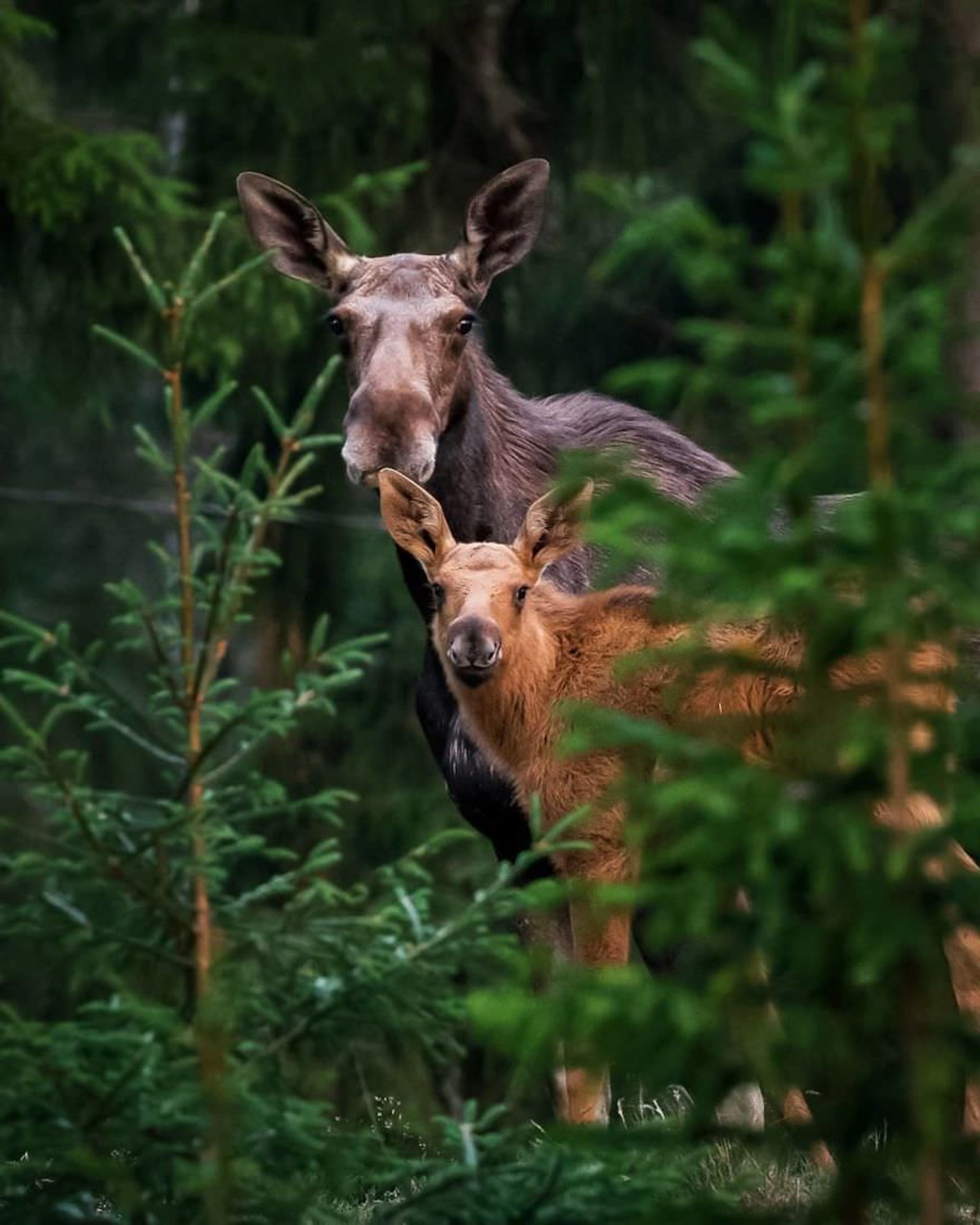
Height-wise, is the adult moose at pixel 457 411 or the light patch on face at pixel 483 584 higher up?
the adult moose at pixel 457 411

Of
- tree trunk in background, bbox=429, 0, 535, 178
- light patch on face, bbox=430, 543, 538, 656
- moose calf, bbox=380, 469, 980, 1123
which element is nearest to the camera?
moose calf, bbox=380, 469, 980, 1123

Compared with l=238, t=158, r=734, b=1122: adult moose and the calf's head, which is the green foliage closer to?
the calf's head

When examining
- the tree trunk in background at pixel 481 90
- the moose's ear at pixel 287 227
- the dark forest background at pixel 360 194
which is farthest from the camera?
the tree trunk in background at pixel 481 90

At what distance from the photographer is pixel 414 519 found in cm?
805

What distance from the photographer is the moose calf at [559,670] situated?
301 inches

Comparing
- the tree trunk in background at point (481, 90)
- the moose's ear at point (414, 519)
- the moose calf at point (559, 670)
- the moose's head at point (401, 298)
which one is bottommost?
the moose calf at point (559, 670)

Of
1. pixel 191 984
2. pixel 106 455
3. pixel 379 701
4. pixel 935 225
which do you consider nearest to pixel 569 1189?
pixel 191 984

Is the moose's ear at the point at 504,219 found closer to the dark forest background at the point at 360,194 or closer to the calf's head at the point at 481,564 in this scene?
the calf's head at the point at 481,564

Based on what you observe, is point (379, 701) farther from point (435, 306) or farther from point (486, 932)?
point (486, 932)

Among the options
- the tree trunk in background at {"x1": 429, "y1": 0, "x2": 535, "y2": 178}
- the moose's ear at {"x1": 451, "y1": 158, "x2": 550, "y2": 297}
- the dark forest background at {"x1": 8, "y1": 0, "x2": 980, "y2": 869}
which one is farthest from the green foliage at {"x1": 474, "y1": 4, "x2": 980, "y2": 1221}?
the tree trunk in background at {"x1": 429, "y1": 0, "x2": 535, "y2": 178}

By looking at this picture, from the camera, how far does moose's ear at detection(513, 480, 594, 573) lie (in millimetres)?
7863

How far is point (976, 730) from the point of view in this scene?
4262 mm

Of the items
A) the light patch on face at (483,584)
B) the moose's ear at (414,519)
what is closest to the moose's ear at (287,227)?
the moose's ear at (414,519)

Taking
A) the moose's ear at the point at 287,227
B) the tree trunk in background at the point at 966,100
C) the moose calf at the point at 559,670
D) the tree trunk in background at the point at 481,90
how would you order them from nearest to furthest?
1. the moose calf at the point at 559,670
2. the moose's ear at the point at 287,227
3. the tree trunk in background at the point at 966,100
4. the tree trunk in background at the point at 481,90
